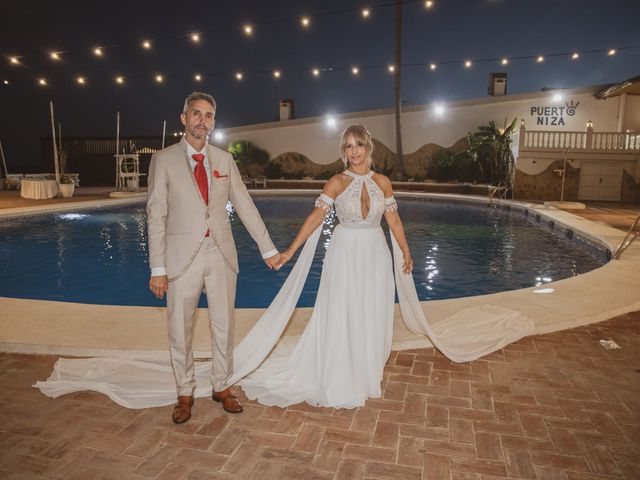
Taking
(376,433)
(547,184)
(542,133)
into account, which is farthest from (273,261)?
(542,133)

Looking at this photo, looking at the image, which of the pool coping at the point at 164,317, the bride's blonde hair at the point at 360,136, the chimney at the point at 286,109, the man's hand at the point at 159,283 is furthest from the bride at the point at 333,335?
the chimney at the point at 286,109

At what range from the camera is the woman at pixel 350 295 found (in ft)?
10.9

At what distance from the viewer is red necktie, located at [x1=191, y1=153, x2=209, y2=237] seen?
9.82 feet

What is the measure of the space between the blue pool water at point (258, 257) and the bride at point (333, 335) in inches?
124

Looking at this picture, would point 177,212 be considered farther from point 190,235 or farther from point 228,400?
point 228,400

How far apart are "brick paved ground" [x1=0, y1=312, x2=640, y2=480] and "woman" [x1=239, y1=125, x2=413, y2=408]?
0.65 feet

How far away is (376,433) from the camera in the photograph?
289 centimetres

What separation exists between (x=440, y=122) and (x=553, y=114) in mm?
5209

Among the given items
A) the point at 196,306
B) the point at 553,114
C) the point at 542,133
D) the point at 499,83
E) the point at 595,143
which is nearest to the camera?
the point at 196,306

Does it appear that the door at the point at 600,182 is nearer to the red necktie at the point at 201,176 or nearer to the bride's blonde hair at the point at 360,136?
the bride's blonde hair at the point at 360,136

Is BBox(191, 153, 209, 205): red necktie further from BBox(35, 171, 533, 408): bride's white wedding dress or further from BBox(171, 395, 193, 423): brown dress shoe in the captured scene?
BBox(171, 395, 193, 423): brown dress shoe

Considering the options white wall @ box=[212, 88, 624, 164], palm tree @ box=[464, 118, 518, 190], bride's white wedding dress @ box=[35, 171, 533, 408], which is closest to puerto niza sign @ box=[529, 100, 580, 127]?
white wall @ box=[212, 88, 624, 164]

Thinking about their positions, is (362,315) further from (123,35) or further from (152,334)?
(123,35)

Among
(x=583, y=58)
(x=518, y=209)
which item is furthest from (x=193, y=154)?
(x=583, y=58)
